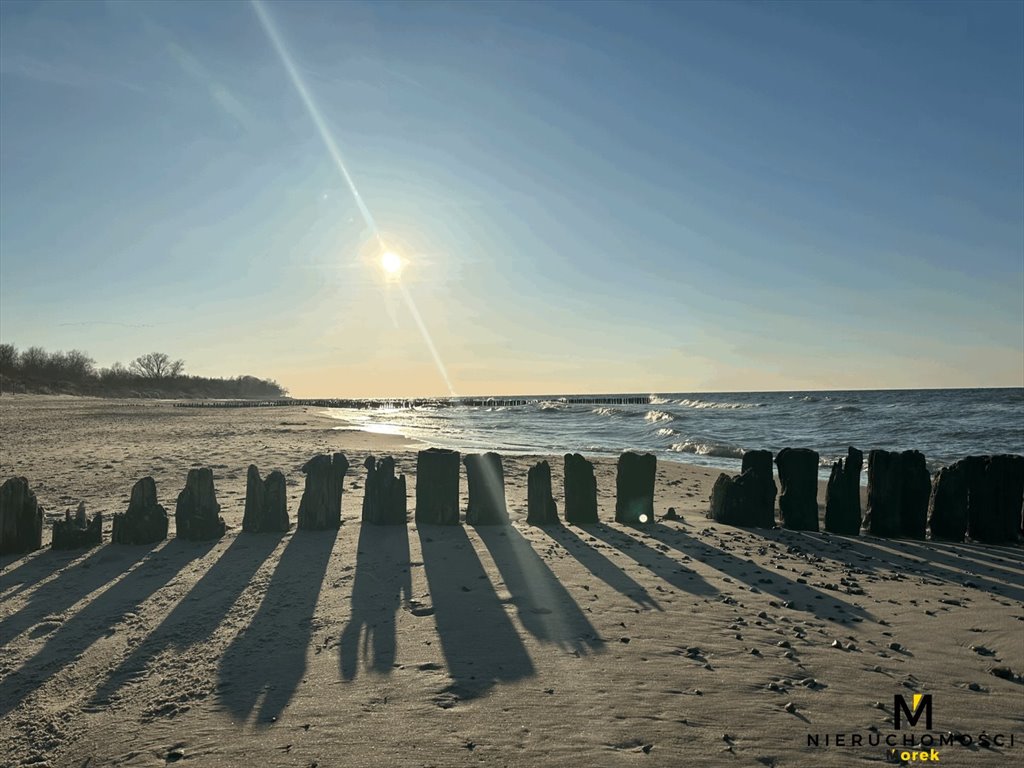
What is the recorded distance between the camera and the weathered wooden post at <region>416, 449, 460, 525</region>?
25.9 ft

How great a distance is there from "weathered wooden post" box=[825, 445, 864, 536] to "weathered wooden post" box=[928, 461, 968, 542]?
0.97 metres

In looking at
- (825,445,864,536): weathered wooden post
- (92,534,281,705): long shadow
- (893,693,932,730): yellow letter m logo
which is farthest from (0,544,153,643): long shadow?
(825,445,864,536): weathered wooden post

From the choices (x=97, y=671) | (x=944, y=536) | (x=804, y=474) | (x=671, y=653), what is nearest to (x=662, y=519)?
(x=804, y=474)

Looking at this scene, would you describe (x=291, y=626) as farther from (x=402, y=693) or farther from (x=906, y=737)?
(x=906, y=737)

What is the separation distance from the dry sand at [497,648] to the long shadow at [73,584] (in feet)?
0.08

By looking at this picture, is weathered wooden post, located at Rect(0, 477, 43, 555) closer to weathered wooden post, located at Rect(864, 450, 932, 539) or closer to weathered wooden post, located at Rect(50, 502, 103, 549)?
weathered wooden post, located at Rect(50, 502, 103, 549)

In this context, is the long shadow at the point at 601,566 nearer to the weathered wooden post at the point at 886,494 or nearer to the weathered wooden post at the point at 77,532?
the weathered wooden post at the point at 886,494

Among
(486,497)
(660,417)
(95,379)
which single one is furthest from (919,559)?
(95,379)

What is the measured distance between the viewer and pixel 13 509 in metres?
6.57

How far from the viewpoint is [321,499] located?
754 centimetres

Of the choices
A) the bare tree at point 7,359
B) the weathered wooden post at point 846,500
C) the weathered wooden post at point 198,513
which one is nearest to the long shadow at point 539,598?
the weathered wooden post at point 198,513

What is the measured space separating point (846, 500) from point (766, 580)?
125 inches

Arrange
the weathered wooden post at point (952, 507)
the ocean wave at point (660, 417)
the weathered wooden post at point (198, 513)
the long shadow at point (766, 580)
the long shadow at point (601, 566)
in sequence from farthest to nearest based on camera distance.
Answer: the ocean wave at point (660, 417) < the weathered wooden post at point (952, 507) < the weathered wooden post at point (198, 513) < the long shadow at point (601, 566) < the long shadow at point (766, 580)

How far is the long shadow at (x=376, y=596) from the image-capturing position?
4.16m
